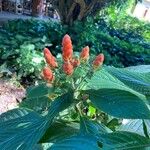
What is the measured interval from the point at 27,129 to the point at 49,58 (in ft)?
0.78

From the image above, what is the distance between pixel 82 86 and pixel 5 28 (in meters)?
6.79

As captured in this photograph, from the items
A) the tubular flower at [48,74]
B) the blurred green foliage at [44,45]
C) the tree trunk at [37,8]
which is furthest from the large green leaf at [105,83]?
the tree trunk at [37,8]

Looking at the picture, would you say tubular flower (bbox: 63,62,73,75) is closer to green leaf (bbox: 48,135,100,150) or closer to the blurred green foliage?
green leaf (bbox: 48,135,100,150)

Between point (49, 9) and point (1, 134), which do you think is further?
point (49, 9)

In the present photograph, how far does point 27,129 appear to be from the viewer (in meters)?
0.80

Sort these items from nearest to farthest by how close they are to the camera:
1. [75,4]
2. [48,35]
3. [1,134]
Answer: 1. [1,134]
2. [48,35]
3. [75,4]

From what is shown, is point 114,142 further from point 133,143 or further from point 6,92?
point 6,92

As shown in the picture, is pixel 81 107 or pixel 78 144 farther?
pixel 81 107

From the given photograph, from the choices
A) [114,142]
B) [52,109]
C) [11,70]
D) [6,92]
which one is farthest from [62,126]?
[11,70]

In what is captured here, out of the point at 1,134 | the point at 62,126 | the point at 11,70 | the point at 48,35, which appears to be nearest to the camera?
the point at 1,134

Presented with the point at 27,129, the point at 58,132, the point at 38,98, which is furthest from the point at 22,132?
the point at 38,98

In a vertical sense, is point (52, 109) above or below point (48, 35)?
above

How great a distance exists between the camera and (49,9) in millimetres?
16031

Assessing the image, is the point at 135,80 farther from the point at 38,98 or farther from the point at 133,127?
the point at 38,98
